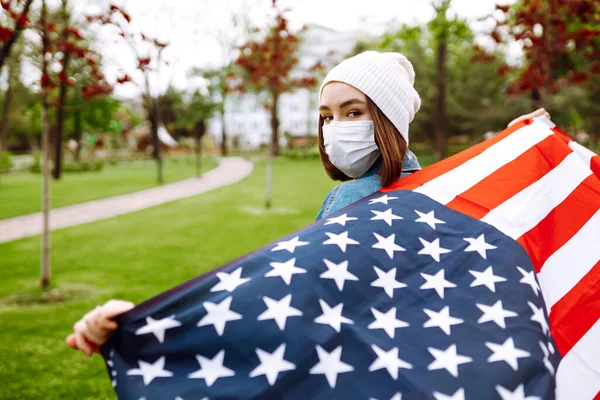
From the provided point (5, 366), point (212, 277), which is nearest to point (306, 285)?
point (212, 277)

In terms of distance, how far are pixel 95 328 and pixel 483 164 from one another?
6.27 ft

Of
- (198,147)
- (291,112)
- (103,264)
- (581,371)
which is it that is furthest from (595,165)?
(291,112)

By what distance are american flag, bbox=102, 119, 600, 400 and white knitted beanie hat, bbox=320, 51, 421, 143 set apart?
0.31 meters

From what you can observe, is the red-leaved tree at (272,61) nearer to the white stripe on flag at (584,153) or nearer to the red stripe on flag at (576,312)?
the white stripe on flag at (584,153)

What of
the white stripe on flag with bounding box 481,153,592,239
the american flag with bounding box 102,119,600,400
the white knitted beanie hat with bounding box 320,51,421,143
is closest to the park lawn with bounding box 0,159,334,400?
the american flag with bounding box 102,119,600,400

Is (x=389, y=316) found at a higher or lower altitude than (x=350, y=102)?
lower

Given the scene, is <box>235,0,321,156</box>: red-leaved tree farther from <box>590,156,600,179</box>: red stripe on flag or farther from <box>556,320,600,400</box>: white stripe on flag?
<box>556,320,600,400</box>: white stripe on flag

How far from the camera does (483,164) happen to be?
248 centimetres

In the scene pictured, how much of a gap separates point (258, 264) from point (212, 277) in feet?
0.53

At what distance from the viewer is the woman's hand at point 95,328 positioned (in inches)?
58.2

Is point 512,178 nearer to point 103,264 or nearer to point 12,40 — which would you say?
point 12,40

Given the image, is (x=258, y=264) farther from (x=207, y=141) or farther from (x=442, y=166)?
(x=207, y=141)

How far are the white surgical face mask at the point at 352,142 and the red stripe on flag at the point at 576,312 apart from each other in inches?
38.1

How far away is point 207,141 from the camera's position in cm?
5038
